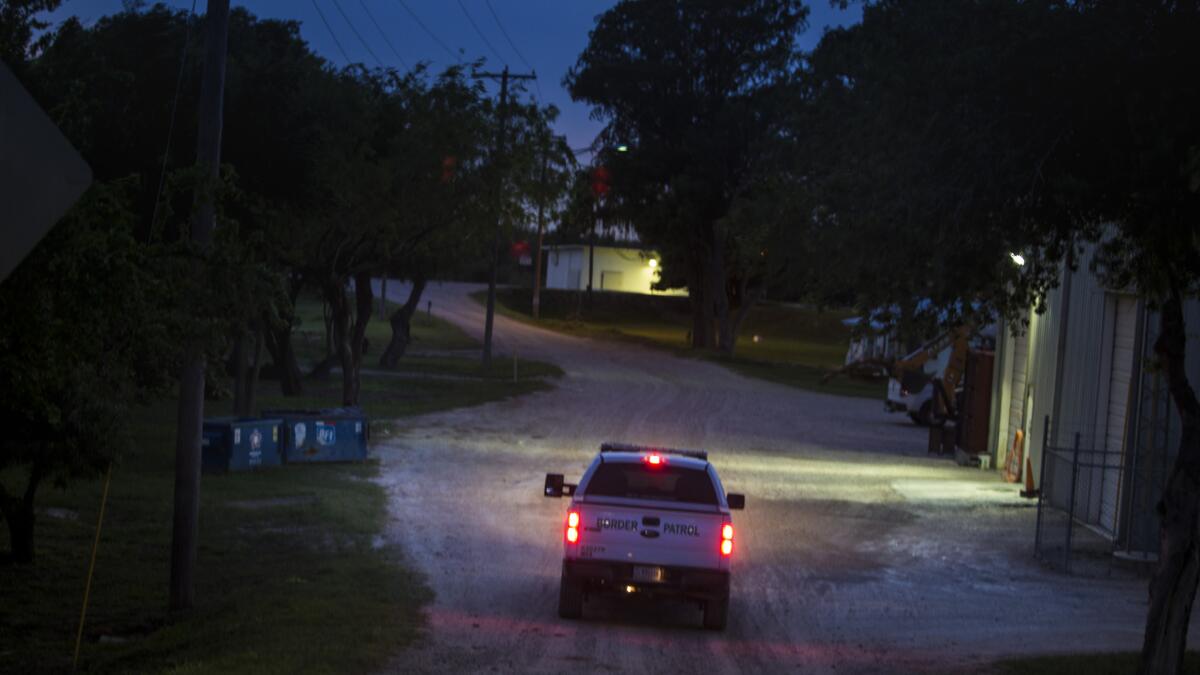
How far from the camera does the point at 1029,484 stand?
2523 centimetres

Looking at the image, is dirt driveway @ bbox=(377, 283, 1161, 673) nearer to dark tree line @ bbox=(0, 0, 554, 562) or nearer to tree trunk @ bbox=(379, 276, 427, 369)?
dark tree line @ bbox=(0, 0, 554, 562)

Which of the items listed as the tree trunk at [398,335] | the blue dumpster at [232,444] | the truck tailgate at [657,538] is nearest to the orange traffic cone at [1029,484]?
the truck tailgate at [657,538]

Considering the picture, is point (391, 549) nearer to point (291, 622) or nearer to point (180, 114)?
point (291, 622)

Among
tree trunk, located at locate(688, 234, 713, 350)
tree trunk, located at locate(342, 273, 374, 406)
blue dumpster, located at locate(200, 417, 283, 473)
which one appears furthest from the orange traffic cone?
tree trunk, located at locate(688, 234, 713, 350)

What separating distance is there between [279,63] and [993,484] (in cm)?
1644

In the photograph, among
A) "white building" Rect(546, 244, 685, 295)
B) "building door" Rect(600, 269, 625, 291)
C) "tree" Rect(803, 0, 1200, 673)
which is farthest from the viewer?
"building door" Rect(600, 269, 625, 291)

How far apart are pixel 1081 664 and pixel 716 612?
329 cm

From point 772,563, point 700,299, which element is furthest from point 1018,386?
point 700,299

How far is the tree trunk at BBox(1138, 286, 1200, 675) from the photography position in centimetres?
979

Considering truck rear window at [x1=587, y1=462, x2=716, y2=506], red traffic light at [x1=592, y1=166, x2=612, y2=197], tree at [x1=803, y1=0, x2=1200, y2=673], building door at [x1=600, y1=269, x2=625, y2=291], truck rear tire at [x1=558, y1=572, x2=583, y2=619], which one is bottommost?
truck rear tire at [x1=558, y1=572, x2=583, y2=619]

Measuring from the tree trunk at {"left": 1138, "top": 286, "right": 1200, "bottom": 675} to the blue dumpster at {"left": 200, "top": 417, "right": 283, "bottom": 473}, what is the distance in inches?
662

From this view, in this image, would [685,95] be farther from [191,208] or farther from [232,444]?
[191,208]

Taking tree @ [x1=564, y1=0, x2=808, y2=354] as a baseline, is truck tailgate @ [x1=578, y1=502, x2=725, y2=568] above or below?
below

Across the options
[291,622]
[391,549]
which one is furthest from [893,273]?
[391,549]
